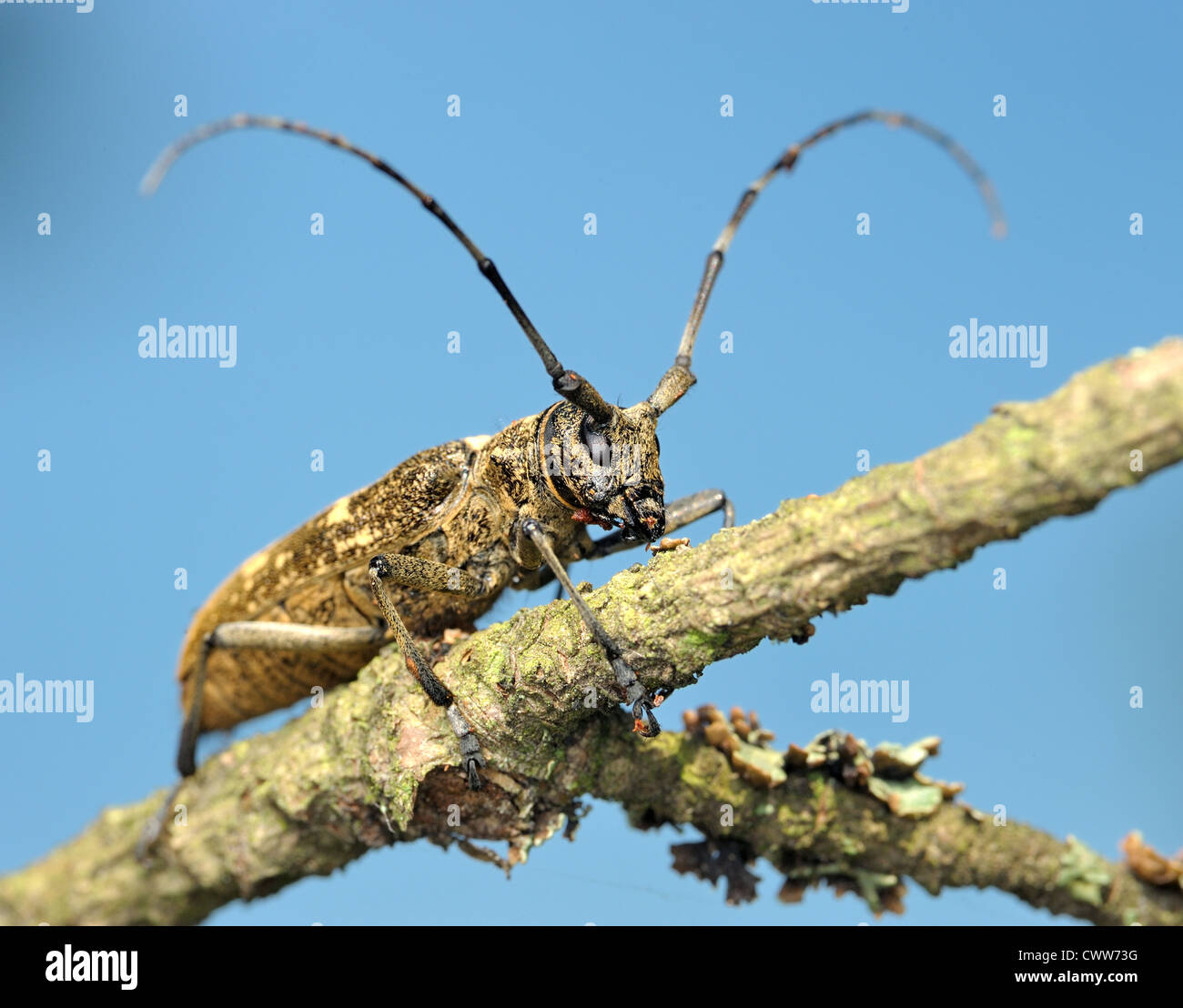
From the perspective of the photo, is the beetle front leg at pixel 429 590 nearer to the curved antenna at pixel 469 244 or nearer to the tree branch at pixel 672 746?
the tree branch at pixel 672 746

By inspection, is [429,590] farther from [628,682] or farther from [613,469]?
[628,682]

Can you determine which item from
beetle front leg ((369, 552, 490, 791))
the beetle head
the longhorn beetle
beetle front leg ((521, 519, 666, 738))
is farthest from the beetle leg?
beetle front leg ((521, 519, 666, 738))

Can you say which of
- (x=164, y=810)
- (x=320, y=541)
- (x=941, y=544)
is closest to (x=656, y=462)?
(x=941, y=544)

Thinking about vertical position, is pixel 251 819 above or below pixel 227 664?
below

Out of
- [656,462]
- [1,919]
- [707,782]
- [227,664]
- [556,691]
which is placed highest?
[656,462]

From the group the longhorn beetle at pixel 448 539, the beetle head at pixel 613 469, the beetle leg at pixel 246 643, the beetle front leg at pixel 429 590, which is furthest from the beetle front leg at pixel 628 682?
the beetle leg at pixel 246 643

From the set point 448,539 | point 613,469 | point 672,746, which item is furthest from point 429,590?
point 672,746

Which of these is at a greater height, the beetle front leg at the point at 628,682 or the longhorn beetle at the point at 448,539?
the longhorn beetle at the point at 448,539

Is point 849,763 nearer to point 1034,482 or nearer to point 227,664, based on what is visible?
point 1034,482

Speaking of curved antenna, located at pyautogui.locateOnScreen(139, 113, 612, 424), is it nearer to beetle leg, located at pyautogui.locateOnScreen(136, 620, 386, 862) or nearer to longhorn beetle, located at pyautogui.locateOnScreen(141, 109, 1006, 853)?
longhorn beetle, located at pyautogui.locateOnScreen(141, 109, 1006, 853)
